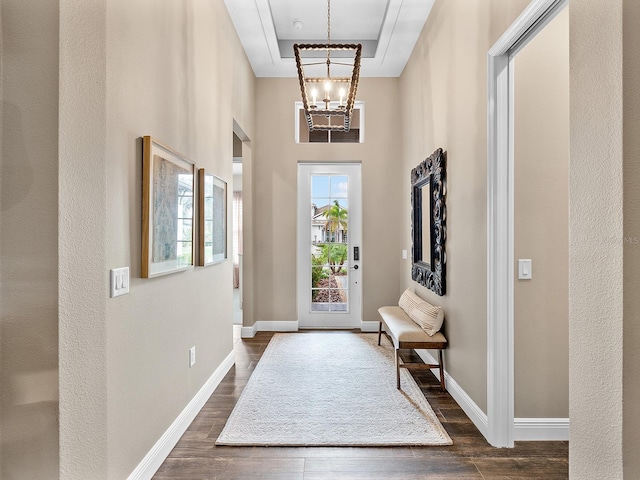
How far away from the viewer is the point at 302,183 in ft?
15.5

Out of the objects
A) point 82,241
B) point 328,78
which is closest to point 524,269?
point 328,78

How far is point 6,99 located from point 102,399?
3.71 ft

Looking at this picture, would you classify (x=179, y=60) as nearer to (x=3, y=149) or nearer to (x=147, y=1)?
(x=147, y=1)

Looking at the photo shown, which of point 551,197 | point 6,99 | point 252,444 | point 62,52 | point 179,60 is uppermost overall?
point 179,60

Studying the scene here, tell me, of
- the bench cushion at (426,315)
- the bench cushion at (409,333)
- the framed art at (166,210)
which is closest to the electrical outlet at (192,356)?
the framed art at (166,210)

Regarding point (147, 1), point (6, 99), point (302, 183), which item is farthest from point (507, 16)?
point (302, 183)

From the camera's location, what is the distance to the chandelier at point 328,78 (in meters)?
2.69

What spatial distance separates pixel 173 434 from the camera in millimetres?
2088

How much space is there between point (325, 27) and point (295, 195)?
→ 1.87 meters

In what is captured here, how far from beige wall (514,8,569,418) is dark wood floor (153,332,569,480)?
10.8 inches

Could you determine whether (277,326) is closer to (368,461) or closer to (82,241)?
(368,461)

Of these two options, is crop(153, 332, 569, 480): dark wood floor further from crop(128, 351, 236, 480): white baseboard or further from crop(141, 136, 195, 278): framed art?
crop(141, 136, 195, 278): framed art

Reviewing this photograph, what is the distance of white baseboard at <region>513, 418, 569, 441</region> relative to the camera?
215cm

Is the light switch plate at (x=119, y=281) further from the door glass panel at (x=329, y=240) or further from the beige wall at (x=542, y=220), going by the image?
the door glass panel at (x=329, y=240)
